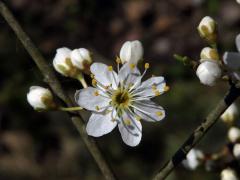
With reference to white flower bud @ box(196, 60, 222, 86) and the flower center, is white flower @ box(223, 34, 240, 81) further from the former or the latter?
the flower center

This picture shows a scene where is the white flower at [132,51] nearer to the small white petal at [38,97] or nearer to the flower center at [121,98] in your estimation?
the flower center at [121,98]

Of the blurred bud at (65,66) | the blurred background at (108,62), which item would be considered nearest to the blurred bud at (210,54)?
the blurred bud at (65,66)

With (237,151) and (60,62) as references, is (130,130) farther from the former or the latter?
(237,151)

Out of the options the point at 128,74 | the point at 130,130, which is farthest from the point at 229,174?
the point at 128,74

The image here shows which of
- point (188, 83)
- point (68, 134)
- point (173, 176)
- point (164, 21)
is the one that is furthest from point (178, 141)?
point (164, 21)

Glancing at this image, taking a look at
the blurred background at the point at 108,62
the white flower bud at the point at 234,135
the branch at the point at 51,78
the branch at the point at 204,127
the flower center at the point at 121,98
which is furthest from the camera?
the blurred background at the point at 108,62

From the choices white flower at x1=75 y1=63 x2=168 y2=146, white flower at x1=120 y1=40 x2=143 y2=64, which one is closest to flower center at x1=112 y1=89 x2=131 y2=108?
white flower at x1=75 y1=63 x2=168 y2=146
